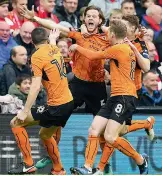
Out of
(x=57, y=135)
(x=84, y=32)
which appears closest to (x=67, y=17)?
Result: (x=84, y=32)

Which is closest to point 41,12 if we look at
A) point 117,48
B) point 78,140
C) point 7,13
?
point 7,13

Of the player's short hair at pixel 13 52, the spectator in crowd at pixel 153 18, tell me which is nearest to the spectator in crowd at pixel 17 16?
the player's short hair at pixel 13 52

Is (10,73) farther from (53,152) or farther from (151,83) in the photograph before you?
(53,152)

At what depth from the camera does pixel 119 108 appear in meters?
16.2

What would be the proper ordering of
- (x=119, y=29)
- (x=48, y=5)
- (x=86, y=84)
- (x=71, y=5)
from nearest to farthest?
(x=119, y=29), (x=86, y=84), (x=48, y=5), (x=71, y=5)

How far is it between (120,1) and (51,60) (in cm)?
579

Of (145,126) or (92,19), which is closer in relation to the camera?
(92,19)

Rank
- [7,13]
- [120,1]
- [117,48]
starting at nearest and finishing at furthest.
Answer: [117,48]
[7,13]
[120,1]

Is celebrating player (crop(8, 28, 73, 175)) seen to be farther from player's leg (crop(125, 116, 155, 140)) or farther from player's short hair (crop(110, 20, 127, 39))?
player's leg (crop(125, 116, 155, 140))

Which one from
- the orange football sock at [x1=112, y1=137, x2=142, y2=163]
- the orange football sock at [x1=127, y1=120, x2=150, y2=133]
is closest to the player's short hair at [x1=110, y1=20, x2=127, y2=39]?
the orange football sock at [x1=112, y1=137, x2=142, y2=163]

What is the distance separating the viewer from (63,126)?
16703mm

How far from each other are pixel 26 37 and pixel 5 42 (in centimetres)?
45

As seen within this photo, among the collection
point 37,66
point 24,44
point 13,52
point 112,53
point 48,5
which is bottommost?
point 24,44

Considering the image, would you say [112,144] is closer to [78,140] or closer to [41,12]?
[78,140]
